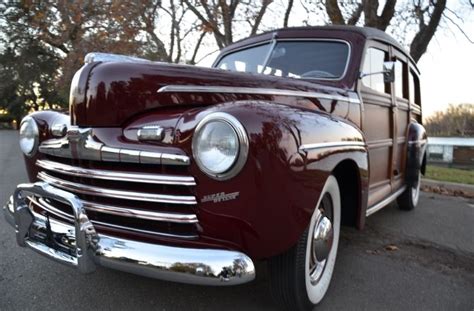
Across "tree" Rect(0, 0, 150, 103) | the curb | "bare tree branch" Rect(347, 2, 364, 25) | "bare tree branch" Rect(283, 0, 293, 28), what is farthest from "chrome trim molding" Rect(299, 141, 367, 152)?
"tree" Rect(0, 0, 150, 103)

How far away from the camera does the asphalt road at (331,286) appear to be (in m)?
2.59

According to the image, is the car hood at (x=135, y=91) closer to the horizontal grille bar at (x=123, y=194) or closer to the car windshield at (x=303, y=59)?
the horizontal grille bar at (x=123, y=194)

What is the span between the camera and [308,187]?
2180 millimetres

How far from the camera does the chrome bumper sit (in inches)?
74.7

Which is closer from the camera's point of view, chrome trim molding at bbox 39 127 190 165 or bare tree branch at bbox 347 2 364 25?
chrome trim molding at bbox 39 127 190 165

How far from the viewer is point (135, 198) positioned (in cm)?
210

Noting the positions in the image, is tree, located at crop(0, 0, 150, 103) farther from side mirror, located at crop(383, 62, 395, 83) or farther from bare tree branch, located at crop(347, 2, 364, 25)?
side mirror, located at crop(383, 62, 395, 83)

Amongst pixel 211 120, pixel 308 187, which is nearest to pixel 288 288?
pixel 308 187

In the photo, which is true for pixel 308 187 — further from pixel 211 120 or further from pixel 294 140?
pixel 211 120

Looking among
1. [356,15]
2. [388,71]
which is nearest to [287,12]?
[356,15]

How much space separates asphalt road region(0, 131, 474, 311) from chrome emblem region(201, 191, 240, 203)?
0.89 metres

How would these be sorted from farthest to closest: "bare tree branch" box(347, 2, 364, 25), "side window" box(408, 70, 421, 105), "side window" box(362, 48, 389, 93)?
1. "bare tree branch" box(347, 2, 364, 25)
2. "side window" box(408, 70, 421, 105)
3. "side window" box(362, 48, 389, 93)

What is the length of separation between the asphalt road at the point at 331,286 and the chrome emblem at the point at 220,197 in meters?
0.89

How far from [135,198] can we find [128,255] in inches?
11.2
